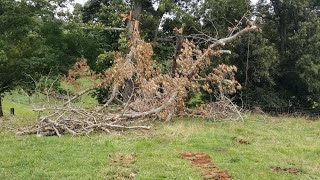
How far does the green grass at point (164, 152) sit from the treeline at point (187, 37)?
7267 mm

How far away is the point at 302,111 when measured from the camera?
22859mm

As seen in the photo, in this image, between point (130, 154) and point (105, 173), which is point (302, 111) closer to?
point (130, 154)

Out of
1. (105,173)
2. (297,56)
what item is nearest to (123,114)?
(105,173)

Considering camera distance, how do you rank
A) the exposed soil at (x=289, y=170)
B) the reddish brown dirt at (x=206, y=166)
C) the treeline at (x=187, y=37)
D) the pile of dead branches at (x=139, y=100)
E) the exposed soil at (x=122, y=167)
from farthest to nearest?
the treeline at (x=187, y=37)
the pile of dead branches at (x=139, y=100)
the exposed soil at (x=289, y=170)
the reddish brown dirt at (x=206, y=166)
the exposed soil at (x=122, y=167)

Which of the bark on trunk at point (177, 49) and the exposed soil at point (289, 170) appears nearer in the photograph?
the exposed soil at point (289, 170)

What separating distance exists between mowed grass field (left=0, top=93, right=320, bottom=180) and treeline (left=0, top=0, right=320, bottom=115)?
7078 mm

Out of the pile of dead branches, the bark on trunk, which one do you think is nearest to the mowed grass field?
the pile of dead branches

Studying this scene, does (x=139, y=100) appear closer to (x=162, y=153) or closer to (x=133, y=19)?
(x=162, y=153)

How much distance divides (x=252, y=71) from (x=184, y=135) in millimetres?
10429

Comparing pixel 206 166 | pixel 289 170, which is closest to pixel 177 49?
pixel 206 166

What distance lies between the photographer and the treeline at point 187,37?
20344mm

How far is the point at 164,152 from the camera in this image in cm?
976

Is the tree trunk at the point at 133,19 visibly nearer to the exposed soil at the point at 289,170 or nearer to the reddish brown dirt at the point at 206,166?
the reddish brown dirt at the point at 206,166

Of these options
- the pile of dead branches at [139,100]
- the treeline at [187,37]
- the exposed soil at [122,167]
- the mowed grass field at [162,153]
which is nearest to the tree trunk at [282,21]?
the treeline at [187,37]
